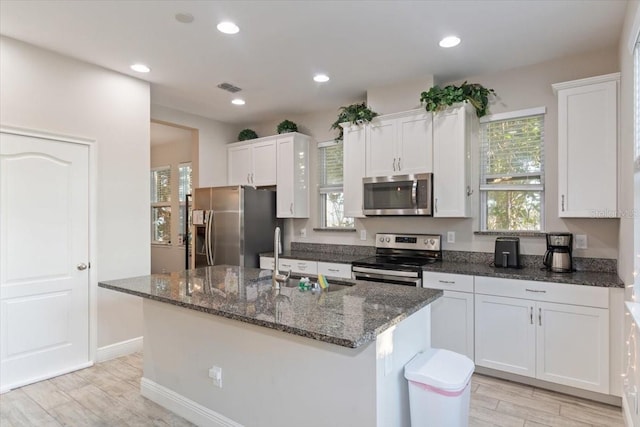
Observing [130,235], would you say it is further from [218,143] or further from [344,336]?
[344,336]

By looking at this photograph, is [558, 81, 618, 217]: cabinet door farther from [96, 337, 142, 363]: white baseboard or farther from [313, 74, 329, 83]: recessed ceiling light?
[96, 337, 142, 363]: white baseboard

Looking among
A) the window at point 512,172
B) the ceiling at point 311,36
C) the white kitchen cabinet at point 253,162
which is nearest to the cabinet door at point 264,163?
the white kitchen cabinet at point 253,162

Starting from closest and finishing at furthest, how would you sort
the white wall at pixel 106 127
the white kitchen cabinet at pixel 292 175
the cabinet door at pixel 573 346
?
1. the cabinet door at pixel 573 346
2. the white wall at pixel 106 127
3. the white kitchen cabinet at pixel 292 175

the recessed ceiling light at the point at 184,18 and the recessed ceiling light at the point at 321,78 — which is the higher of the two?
the recessed ceiling light at the point at 184,18

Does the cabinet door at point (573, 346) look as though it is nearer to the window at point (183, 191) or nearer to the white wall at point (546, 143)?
the white wall at point (546, 143)

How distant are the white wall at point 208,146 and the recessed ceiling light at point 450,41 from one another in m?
3.50

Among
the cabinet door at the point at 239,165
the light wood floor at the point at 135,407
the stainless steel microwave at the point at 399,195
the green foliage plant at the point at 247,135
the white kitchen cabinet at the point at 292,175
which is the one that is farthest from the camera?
the green foliage plant at the point at 247,135

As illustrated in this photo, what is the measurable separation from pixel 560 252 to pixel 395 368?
2142mm

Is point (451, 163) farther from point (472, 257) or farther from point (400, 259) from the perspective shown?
point (400, 259)

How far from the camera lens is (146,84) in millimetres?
3928

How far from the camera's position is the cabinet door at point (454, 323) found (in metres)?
3.20

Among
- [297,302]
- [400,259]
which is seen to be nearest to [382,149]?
[400,259]

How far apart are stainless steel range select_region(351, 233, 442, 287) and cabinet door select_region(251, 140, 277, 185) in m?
1.75

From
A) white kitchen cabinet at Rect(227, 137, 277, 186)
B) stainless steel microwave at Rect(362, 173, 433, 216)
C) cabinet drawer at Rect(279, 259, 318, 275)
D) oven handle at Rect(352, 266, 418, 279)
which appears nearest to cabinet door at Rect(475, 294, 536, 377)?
oven handle at Rect(352, 266, 418, 279)
